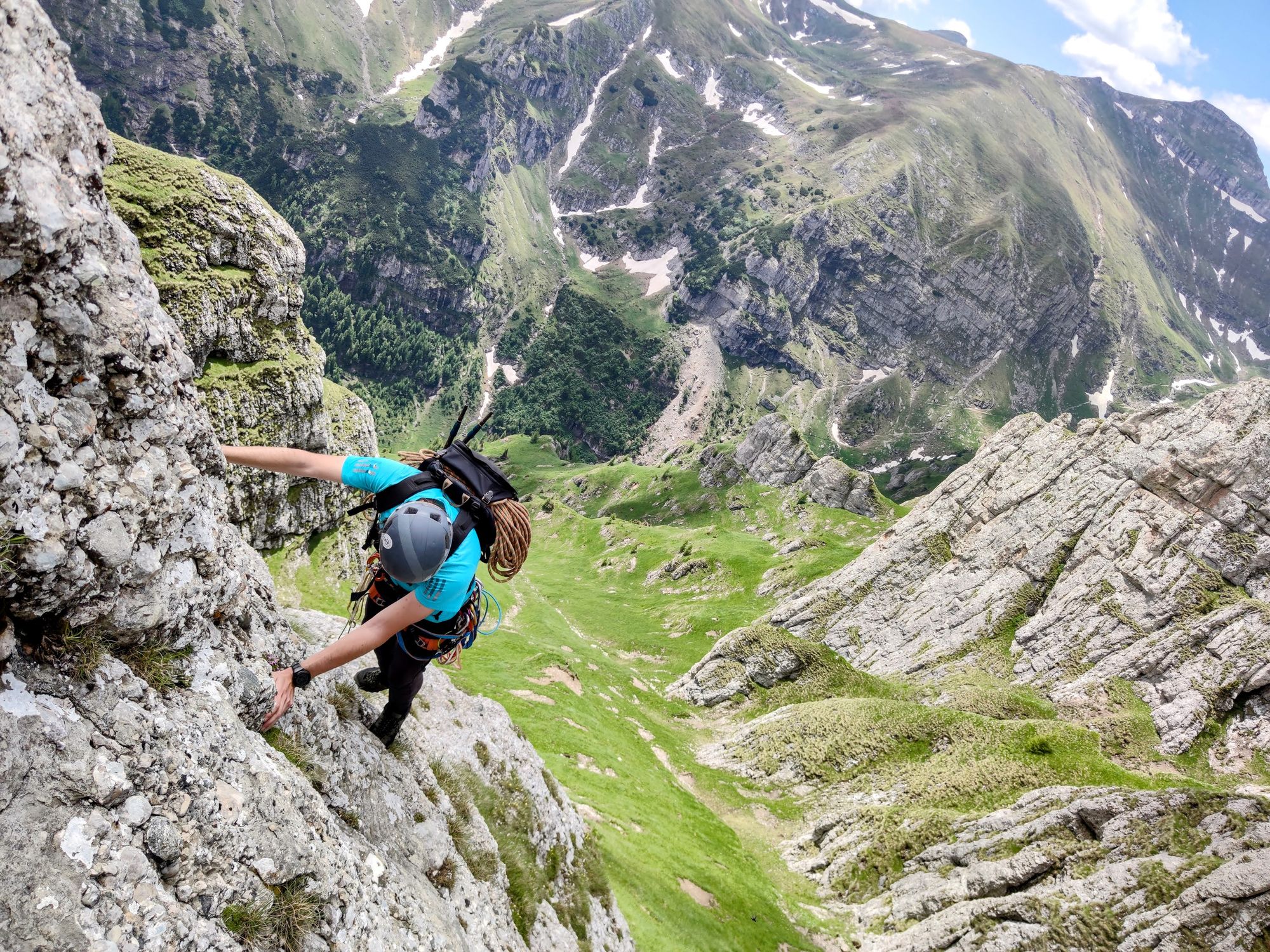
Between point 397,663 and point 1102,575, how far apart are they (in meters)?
77.9

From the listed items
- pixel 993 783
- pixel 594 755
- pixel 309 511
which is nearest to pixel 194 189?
pixel 309 511

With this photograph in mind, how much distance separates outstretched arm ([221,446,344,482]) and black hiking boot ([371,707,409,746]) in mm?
5474

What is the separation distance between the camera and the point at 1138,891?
27594 mm

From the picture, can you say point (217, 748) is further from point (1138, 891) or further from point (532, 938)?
point (1138, 891)

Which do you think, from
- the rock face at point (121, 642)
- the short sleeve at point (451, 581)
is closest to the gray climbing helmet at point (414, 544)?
the short sleeve at point (451, 581)

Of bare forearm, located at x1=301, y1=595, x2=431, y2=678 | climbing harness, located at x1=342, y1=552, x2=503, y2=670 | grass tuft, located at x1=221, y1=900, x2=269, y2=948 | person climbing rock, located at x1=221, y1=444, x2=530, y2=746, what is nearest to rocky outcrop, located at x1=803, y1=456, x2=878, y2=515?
climbing harness, located at x1=342, y1=552, x2=503, y2=670

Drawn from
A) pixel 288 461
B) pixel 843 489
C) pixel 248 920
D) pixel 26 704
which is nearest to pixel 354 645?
pixel 288 461

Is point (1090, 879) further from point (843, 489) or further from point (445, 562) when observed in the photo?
point (843, 489)

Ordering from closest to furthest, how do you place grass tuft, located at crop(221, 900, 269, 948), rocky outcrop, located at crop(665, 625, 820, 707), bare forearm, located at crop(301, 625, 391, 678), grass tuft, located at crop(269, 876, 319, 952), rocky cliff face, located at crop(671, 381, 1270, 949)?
grass tuft, located at crop(221, 900, 269, 948) → grass tuft, located at crop(269, 876, 319, 952) → bare forearm, located at crop(301, 625, 391, 678) → rocky cliff face, located at crop(671, 381, 1270, 949) → rocky outcrop, located at crop(665, 625, 820, 707)

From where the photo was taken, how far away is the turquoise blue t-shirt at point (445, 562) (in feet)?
26.7

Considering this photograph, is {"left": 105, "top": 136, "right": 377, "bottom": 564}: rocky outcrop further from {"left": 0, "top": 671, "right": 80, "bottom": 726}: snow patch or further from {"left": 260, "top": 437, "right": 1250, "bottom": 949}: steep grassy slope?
{"left": 0, "top": 671, "right": 80, "bottom": 726}: snow patch

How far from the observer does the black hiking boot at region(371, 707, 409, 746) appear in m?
12.1

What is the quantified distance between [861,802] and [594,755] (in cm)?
1996

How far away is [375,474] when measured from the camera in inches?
361
